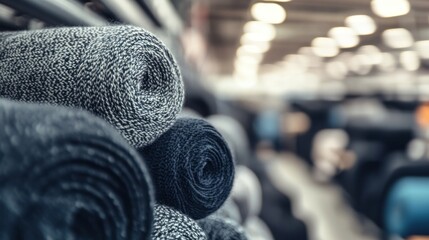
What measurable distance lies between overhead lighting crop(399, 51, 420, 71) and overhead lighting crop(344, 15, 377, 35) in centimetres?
203

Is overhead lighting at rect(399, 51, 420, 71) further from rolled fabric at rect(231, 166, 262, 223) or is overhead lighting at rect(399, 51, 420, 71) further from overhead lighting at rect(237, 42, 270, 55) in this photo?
rolled fabric at rect(231, 166, 262, 223)

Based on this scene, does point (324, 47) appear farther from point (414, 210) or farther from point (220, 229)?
point (220, 229)

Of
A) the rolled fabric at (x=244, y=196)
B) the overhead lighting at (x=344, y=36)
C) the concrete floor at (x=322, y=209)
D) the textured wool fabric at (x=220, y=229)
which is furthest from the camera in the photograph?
the overhead lighting at (x=344, y=36)

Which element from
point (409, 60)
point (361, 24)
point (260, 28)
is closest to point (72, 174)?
point (361, 24)

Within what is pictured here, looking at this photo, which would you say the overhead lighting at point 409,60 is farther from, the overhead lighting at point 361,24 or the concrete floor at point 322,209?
the concrete floor at point 322,209

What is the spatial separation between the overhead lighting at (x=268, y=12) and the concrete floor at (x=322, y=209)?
2.50m

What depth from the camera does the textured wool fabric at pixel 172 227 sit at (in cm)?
39

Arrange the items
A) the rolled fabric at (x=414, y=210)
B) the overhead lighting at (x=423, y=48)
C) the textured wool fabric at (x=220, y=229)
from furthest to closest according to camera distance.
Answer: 1. the overhead lighting at (x=423, y=48)
2. the rolled fabric at (x=414, y=210)
3. the textured wool fabric at (x=220, y=229)

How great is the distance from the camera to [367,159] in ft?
13.0

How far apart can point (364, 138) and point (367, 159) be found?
27cm

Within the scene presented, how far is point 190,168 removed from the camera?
49 cm

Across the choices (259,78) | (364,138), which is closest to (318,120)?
(364,138)

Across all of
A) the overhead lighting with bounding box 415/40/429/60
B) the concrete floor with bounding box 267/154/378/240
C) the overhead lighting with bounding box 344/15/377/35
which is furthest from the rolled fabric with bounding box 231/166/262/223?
the overhead lighting with bounding box 415/40/429/60

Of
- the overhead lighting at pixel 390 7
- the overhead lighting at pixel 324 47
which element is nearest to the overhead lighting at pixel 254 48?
the overhead lighting at pixel 324 47
